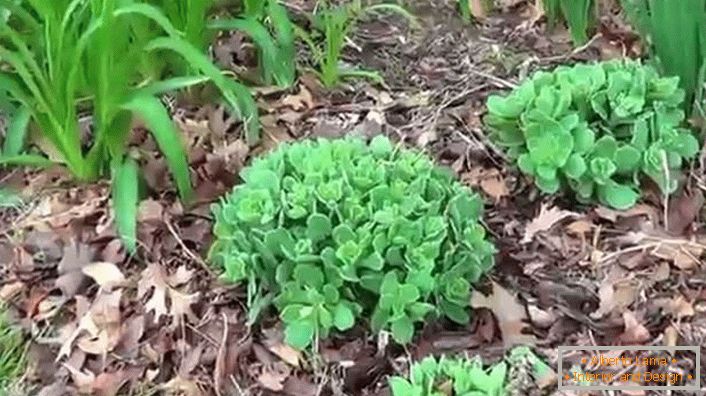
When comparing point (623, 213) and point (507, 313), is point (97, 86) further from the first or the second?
point (623, 213)

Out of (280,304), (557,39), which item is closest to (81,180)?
(280,304)

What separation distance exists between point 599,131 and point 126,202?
0.95m

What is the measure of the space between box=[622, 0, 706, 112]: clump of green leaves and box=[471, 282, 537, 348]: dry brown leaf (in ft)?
2.03

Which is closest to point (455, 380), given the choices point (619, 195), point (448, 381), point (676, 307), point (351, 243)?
point (448, 381)

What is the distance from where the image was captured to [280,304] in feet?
8.00

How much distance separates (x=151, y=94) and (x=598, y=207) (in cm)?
93

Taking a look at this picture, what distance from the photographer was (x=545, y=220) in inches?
106

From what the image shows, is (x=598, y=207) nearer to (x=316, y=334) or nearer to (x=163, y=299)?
(x=316, y=334)

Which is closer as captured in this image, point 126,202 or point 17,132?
point 126,202

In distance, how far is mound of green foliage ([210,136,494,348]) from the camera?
2.36 meters

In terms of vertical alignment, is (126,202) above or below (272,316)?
above

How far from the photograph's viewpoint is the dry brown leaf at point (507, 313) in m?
2.48

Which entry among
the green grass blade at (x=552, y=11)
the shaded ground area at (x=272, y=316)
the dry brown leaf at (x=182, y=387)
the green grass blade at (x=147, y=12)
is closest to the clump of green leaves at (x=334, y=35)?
→ the shaded ground area at (x=272, y=316)

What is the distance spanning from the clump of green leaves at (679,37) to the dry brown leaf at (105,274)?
1190mm
